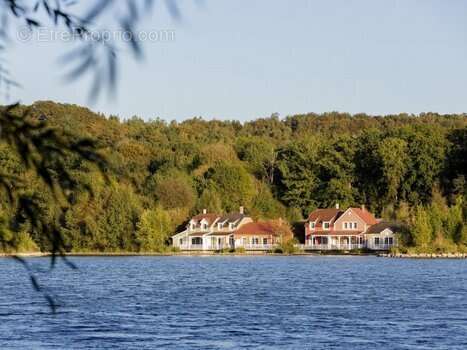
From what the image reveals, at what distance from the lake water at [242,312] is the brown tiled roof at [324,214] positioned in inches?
1216

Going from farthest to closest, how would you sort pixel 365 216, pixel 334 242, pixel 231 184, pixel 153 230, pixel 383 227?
pixel 231 184, pixel 334 242, pixel 153 230, pixel 365 216, pixel 383 227

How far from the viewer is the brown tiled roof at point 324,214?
82.6 metres

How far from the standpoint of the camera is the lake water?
2200 centimetres

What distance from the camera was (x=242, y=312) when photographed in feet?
96.8

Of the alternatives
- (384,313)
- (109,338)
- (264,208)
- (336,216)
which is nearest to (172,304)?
(384,313)

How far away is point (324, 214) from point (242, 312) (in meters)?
54.3

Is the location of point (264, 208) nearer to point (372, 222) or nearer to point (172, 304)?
point (372, 222)

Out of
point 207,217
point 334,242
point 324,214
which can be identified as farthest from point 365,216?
point 207,217

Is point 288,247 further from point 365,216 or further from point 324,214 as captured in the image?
point 365,216

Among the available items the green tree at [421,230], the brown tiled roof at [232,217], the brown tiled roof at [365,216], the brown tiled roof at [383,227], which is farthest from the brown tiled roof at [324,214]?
the green tree at [421,230]

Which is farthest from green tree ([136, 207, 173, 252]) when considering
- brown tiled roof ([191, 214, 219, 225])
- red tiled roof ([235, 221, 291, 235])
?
red tiled roof ([235, 221, 291, 235])

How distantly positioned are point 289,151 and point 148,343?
248 feet

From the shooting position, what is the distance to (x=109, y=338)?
2272cm

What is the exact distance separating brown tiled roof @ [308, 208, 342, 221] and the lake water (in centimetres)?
3088
